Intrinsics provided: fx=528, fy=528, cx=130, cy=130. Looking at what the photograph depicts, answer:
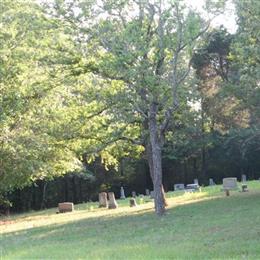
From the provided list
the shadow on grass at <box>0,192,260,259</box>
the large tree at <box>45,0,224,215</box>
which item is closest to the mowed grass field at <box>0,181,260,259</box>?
the shadow on grass at <box>0,192,260,259</box>

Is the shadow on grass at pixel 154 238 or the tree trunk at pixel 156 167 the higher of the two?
the tree trunk at pixel 156 167

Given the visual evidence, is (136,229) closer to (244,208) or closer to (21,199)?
(244,208)

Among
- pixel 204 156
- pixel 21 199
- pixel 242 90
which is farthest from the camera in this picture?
pixel 204 156

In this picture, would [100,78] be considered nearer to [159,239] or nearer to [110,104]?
[110,104]

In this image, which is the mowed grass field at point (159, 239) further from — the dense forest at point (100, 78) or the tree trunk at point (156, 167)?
the dense forest at point (100, 78)

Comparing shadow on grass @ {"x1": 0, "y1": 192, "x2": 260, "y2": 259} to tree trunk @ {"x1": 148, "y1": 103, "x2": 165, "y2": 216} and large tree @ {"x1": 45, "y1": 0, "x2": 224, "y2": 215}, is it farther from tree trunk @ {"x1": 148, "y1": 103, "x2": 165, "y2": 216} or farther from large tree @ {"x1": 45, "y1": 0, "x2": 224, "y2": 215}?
large tree @ {"x1": 45, "y1": 0, "x2": 224, "y2": 215}

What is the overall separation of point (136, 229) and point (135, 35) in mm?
7323

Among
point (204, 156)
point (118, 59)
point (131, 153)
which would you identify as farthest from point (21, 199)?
point (118, 59)

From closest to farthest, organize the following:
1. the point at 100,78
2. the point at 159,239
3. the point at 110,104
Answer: the point at 159,239
the point at 110,104
the point at 100,78

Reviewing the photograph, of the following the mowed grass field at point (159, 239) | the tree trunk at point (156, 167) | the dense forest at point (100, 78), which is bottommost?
the mowed grass field at point (159, 239)

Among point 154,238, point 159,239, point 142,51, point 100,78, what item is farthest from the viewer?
point 100,78

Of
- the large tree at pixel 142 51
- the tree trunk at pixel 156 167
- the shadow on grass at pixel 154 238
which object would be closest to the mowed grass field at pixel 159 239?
the shadow on grass at pixel 154 238

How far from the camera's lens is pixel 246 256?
9648 millimetres

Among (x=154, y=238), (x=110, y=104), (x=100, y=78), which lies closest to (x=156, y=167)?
(x=110, y=104)
